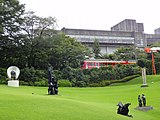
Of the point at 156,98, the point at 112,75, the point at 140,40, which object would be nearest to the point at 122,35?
the point at 140,40

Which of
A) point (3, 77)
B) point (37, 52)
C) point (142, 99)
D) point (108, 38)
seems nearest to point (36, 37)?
point (37, 52)

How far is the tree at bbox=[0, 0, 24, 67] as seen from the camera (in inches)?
1588

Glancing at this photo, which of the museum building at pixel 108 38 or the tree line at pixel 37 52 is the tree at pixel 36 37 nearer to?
the tree line at pixel 37 52

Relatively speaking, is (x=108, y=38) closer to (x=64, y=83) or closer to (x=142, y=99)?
(x=64, y=83)

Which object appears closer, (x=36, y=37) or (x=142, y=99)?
(x=142, y=99)

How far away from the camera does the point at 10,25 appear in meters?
41.0

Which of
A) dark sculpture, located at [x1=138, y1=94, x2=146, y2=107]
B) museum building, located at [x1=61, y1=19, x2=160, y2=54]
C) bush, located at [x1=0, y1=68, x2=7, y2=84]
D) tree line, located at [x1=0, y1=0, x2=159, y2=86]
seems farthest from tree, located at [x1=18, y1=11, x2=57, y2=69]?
museum building, located at [x1=61, y1=19, x2=160, y2=54]

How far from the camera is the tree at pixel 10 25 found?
40.3m

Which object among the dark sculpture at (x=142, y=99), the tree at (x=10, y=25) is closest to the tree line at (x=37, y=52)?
the tree at (x=10, y=25)

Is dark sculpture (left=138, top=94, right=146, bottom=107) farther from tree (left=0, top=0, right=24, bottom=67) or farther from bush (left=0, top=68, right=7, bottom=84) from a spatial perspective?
tree (left=0, top=0, right=24, bottom=67)

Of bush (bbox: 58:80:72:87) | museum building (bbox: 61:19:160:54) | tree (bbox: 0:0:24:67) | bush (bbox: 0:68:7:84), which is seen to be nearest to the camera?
bush (bbox: 0:68:7:84)

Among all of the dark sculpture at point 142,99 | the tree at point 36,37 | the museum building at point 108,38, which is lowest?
the dark sculpture at point 142,99

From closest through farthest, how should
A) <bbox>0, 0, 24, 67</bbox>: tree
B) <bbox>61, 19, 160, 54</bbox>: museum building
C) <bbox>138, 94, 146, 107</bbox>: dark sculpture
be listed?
<bbox>138, 94, 146, 107</bbox>: dark sculpture < <bbox>0, 0, 24, 67</bbox>: tree < <bbox>61, 19, 160, 54</bbox>: museum building

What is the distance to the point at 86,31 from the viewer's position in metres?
96.1
